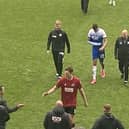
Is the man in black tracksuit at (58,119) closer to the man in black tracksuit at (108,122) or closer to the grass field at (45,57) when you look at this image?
the man in black tracksuit at (108,122)

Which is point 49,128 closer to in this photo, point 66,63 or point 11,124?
point 11,124

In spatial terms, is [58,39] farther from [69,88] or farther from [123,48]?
[69,88]

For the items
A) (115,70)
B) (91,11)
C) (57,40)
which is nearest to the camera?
(57,40)

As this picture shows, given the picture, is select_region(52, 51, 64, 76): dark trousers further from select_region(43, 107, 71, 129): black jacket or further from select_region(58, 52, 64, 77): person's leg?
select_region(43, 107, 71, 129): black jacket

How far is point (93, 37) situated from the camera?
19359 mm

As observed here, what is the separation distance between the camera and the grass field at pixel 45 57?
17406mm

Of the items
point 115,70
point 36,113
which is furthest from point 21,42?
point 36,113

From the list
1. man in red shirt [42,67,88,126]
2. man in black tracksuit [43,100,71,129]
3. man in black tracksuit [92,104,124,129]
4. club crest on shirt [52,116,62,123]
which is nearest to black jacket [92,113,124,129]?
man in black tracksuit [92,104,124,129]

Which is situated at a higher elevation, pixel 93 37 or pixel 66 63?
pixel 93 37

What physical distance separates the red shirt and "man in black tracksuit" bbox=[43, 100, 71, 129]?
2.39 metres

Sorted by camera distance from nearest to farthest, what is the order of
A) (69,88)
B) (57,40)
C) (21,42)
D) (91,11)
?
1. (69,88)
2. (57,40)
3. (21,42)
4. (91,11)

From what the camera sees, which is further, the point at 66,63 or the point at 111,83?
the point at 66,63

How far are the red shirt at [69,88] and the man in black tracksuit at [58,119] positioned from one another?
239 cm

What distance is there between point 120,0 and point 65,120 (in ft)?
67.8
